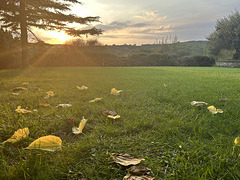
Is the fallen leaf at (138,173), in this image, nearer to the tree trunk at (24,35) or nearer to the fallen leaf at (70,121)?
the fallen leaf at (70,121)

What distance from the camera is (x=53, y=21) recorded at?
12.3m

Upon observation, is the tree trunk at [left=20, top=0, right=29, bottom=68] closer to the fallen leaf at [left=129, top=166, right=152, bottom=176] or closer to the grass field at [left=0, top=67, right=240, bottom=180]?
the grass field at [left=0, top=67, right=240, bottom=180]

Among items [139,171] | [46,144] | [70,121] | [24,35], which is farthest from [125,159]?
[24,35]

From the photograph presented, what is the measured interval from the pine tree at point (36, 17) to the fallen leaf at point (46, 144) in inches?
441

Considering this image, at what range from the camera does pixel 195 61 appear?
67.9ft

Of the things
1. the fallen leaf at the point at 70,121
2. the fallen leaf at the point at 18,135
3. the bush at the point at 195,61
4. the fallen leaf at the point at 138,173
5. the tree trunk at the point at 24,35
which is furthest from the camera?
the bush at the point at 195,61

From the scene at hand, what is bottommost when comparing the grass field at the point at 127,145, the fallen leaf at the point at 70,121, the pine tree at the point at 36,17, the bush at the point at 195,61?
the grass field at the point at 127,145

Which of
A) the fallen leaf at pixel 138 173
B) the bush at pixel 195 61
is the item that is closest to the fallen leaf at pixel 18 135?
the fallen leaf at pixel 138 173

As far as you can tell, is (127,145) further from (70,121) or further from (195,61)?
(195,61)

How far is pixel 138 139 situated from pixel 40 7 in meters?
13.1

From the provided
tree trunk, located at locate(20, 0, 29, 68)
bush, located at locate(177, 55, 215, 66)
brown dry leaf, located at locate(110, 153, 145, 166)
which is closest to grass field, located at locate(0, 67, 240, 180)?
brown dry leaf, located at locate(110, 153, 145, 166)

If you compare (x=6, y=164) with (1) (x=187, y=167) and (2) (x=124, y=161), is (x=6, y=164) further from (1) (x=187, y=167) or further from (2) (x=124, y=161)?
(1) (x=187, y=167)

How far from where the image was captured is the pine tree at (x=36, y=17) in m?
10.5

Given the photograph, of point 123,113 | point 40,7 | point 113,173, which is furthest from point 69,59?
point 113,173
